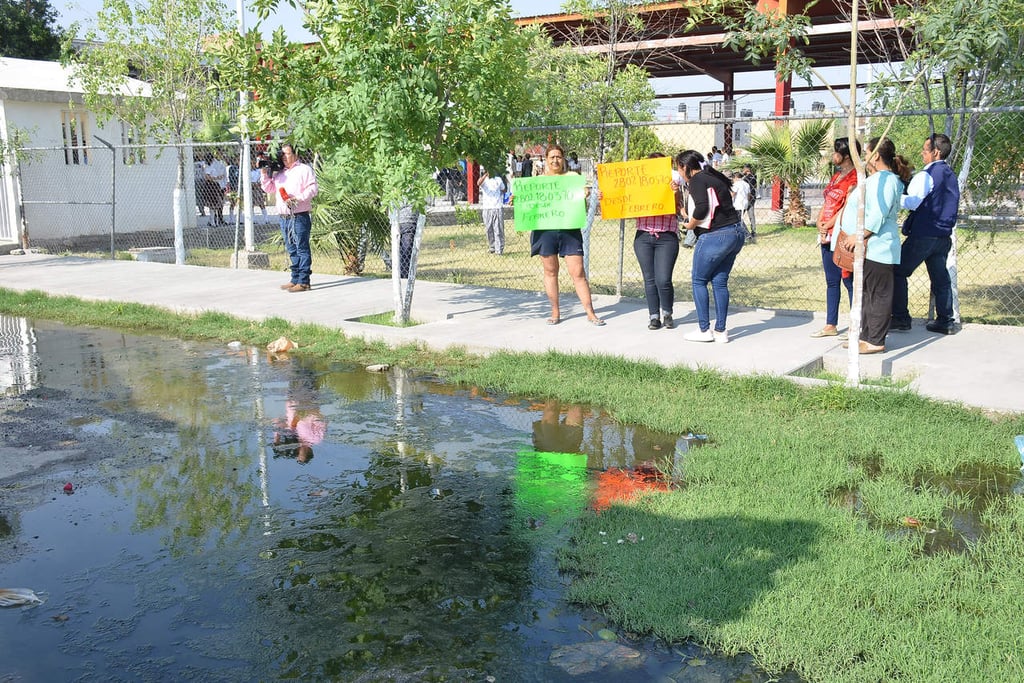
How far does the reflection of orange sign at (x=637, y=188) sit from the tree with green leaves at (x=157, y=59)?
957 centimetres

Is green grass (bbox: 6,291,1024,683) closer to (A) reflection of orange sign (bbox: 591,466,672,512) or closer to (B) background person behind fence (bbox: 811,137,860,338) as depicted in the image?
(A) reflection of orange sign (bbox: 591,466,672,512)

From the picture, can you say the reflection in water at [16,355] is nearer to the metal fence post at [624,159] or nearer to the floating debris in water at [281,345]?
the floating debris in water at [281,345]

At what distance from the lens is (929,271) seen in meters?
8.76

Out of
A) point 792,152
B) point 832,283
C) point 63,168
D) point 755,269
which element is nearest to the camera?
point 832,283

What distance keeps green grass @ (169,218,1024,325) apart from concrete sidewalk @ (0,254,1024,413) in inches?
50.7

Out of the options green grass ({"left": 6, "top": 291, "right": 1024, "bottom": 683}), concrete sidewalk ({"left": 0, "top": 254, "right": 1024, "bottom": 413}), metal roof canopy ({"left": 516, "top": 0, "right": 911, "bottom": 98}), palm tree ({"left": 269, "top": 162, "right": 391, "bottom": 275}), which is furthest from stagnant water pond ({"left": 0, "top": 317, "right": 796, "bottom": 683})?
metal roof canopy ({"left": 516, "top": 0, "right": 911, "bottom": 98})

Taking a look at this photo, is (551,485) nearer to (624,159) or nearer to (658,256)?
(658,256)

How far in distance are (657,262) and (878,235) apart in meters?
2.14

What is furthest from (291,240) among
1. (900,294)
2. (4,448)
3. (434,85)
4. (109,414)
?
(900,294)

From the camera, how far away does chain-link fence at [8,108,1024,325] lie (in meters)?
10.2

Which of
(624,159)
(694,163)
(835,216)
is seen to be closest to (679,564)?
(694,163)

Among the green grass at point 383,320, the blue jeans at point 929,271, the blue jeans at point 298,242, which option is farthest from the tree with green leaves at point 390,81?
the blue jeans at point 929,271

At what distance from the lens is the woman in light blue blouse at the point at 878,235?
24.3 feet

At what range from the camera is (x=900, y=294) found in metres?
8.83
